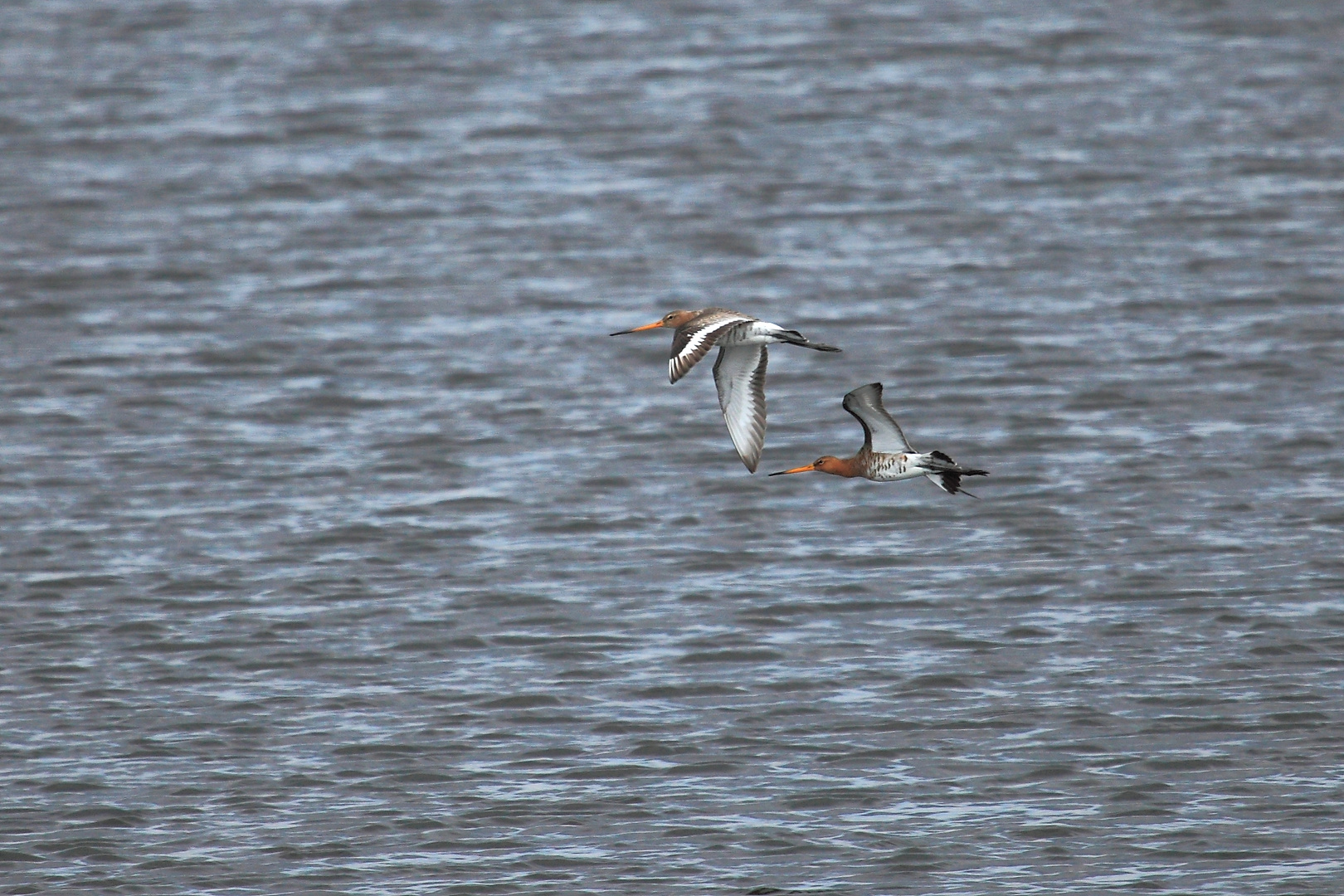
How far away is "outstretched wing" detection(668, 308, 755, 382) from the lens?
12766 mm

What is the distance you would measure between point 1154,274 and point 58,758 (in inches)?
537

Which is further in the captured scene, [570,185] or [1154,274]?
[570,185]

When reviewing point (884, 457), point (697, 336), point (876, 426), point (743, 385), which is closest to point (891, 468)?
point (884, 457)

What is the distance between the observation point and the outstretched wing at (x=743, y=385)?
44.7 feet

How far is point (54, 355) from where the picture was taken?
76.2 feet

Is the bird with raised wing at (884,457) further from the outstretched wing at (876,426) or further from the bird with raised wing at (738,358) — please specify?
the bird with raised wing at (738,358)

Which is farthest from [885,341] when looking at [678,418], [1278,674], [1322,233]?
[1278,674]

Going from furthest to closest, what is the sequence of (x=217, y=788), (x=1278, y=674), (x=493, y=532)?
(x=493, y=532) < (x=1278, y=674) < (x=217, y=788)

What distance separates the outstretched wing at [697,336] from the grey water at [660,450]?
287 cm

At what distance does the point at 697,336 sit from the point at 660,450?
7456 millimetres

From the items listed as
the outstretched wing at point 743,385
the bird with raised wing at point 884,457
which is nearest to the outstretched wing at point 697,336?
the outstretched wing at point 743,385

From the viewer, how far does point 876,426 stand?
42.6ft

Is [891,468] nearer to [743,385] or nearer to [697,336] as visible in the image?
[743,385]

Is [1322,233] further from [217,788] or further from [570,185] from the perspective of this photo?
[217,788]
